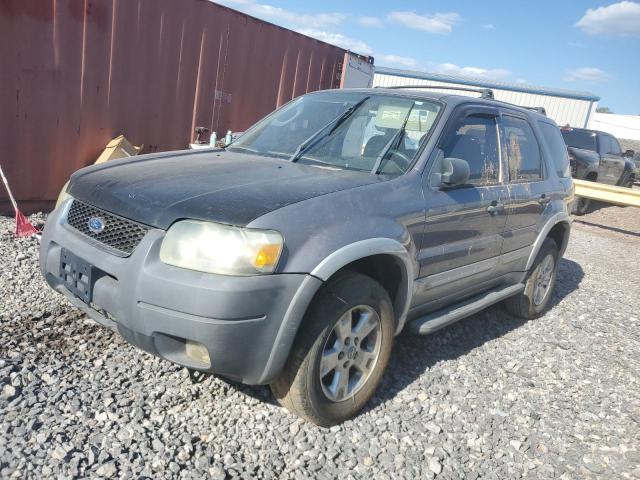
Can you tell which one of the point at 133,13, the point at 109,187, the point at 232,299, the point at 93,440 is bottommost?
the point at 93,440

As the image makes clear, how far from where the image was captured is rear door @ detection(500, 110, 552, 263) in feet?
13.0

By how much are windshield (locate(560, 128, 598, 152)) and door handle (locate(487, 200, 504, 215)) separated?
998cm

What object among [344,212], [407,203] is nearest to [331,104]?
[407,203]

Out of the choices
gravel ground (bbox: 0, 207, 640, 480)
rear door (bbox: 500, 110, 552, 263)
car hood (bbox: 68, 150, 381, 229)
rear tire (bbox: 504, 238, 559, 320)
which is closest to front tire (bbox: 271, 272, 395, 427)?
gravel ground (bbox: 0, 207, 640, 480)

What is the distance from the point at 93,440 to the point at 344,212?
1573 mm

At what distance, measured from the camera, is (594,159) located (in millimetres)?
11922

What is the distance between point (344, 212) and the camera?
8.52 ft

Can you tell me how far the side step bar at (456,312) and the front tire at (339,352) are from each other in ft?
1.11

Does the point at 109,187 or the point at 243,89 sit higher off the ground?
the point at 243,89

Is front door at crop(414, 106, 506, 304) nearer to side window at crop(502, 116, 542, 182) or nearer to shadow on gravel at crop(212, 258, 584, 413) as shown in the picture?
side window at crop(502, 116, 542, 182)

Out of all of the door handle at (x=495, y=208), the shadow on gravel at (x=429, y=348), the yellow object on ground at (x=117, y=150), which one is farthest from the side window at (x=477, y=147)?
the yellow object on ground at (x=117, y=150)

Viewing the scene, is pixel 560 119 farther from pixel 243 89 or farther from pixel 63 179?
pixel 63 179

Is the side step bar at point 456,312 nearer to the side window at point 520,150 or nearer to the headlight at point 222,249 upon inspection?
the side window at point 520,150

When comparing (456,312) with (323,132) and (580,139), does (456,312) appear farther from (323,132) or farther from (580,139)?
(580,139)
